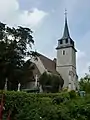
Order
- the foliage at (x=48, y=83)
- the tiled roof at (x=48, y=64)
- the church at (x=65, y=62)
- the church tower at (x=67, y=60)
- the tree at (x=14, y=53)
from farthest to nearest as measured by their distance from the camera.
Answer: the church tower at (x=67, y=60), the church at (x=65, y=62), the tiled roof at (x=48, y=64), the foliage at (x=48, y=83), the tree at (x=14, y=53)

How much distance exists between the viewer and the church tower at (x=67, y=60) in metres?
55.0

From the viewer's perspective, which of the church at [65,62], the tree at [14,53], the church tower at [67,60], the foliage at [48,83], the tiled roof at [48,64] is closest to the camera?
the tree at [14,53]

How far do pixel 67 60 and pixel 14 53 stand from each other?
2376 centimetres

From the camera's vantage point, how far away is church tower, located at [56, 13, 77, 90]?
55.0 metres

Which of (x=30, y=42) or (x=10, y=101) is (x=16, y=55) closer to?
(x=30, y=42)

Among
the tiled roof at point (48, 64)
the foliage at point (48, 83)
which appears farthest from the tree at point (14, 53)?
the tiled roof at point (48, 64)

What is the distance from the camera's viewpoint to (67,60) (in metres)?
56.4

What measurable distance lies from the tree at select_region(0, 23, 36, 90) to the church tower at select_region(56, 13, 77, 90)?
1864 centimetres

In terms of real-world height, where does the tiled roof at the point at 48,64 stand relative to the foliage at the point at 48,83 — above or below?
above

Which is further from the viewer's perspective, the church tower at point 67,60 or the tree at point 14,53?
the church tower at point 67,60

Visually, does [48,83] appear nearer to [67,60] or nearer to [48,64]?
[48,64]

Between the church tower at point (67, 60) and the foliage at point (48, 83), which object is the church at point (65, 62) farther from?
the foliage at point (48, 83)

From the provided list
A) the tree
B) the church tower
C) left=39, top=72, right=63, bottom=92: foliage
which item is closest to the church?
the church tower

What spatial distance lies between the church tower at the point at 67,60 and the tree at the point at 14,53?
18638mm
